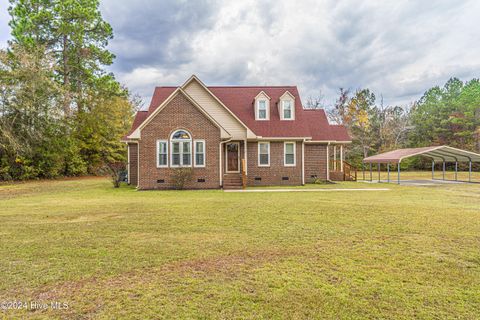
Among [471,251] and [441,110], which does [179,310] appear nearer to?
[471,251]

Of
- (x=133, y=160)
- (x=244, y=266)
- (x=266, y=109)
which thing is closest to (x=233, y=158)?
(x=266, y=109)

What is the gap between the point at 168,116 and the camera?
17047 millimetres

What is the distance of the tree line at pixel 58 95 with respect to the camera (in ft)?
73.3

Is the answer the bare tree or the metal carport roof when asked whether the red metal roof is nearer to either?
the metal carport roof

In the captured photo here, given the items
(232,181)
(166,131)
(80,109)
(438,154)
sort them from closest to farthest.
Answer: (166,131) → (232,181) → (438,154) → (80,109)

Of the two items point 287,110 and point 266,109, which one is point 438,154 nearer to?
point 287,110

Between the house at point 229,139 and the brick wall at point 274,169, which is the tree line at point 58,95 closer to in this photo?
the house at point 229,139

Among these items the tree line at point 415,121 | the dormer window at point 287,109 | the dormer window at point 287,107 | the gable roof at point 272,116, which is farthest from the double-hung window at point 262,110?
the tree line at point 415,121

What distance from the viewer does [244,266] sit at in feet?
14.9

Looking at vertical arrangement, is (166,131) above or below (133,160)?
above

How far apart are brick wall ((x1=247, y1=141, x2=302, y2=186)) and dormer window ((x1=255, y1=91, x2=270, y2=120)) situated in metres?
2.26

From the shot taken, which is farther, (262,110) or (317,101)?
(317,101)

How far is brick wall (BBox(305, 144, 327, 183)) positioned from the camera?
69.1 feet

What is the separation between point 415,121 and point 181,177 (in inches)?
1645
